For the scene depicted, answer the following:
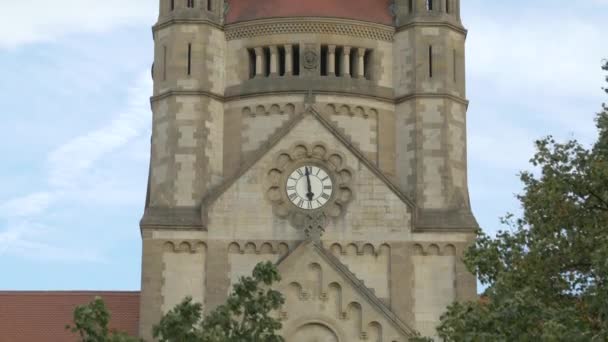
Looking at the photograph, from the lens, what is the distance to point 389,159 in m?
55.2

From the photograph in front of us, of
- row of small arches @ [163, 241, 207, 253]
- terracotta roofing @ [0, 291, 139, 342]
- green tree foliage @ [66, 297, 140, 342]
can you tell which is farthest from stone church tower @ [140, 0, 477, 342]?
green tree foliage @ [66, 297, 140, 342]

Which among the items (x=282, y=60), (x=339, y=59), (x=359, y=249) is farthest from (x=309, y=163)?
(x=339, y=59)

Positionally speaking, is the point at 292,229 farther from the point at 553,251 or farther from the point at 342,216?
the point at 553,251

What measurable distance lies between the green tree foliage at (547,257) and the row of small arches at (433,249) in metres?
15.7

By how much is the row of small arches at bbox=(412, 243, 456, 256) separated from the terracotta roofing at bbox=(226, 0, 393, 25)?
29.2ft

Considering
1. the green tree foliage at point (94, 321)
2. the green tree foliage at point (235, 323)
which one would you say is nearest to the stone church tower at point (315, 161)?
the green tree foliage at point (235, 323)

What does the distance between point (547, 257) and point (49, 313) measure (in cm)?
2581

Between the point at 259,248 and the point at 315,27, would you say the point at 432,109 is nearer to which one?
the point at 315,27

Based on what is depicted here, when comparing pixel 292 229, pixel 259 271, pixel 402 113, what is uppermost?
pixel 402 113

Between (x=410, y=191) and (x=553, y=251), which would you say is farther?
(x=410, y=191)

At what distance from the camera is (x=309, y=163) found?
2127 inches

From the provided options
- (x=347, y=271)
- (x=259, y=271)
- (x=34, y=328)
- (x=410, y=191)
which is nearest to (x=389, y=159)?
(x=410, y=191)

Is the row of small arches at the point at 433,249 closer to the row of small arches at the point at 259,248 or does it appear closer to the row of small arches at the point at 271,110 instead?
the row of small arches at the point at 259,248

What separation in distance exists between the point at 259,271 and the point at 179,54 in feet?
63.4
